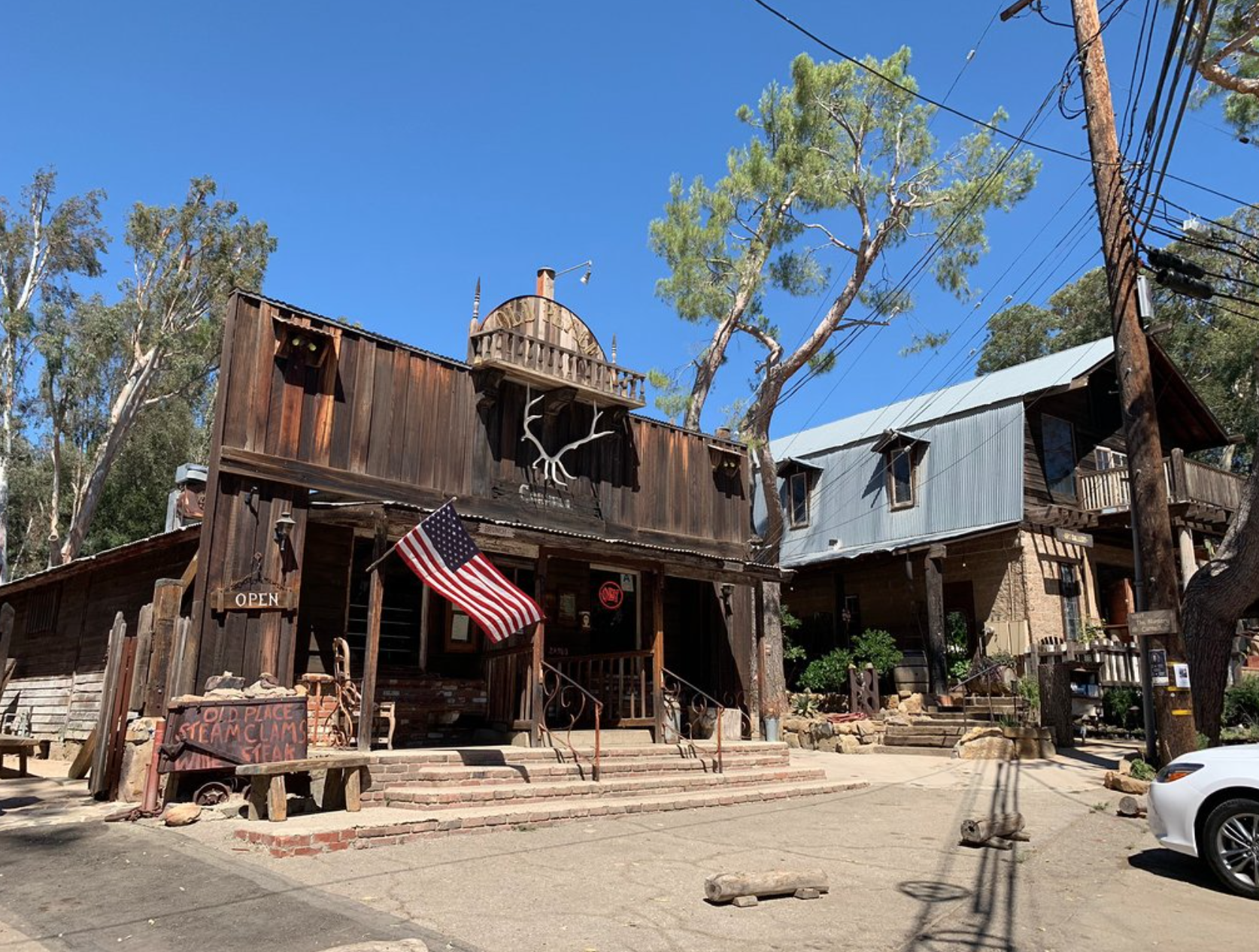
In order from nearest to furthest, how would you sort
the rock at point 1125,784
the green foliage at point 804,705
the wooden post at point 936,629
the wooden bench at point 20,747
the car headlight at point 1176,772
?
the car headlight at point 1176,772, the rock at point 1125,784, the wooden bench at point 20,747, the wooden post at point 936,629, the green foliage at point 804,705

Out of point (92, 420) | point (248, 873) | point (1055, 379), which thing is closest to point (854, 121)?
point (1055, 379)

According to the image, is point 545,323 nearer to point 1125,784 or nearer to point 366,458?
point 366,458

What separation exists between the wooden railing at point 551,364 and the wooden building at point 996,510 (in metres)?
9.50

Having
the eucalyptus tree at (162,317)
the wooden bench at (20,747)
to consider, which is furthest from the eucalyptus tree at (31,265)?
the wooden bench at (20,747)

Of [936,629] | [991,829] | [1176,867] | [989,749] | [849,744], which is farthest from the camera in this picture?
[936,629]

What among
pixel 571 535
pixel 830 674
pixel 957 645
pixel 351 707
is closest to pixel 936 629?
pixel 957 645

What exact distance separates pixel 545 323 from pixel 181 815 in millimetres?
9256

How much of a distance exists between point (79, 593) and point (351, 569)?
22.2ft

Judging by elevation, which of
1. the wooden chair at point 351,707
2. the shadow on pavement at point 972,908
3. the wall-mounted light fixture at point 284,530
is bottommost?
the shadow on pavement at point 972,908

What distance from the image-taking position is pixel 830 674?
22156 mm

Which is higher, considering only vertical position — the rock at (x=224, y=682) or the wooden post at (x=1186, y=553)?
A: the wooden post at (x=1186, y=553)

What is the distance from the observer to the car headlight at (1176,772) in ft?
22.2

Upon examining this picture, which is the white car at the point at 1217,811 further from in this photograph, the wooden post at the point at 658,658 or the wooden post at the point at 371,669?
the wooden post at the point at 371,669

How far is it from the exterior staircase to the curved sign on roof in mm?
6701
